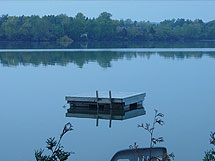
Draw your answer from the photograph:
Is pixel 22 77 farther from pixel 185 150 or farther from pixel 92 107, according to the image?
pixel 185 150

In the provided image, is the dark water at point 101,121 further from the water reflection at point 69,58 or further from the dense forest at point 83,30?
the dense forest at point 83,30

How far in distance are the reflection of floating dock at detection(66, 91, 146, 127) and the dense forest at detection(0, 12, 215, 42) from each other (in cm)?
7669

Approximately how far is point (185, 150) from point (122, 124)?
10.9ft

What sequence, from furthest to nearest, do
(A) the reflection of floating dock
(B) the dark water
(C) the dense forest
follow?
(C) the dense forest, (A) the reflection of floating dock, (B) the dark water

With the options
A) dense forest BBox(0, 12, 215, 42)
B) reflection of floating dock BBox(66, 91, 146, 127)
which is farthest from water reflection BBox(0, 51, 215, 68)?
dense forest BBox(0, 12, 215, 42)

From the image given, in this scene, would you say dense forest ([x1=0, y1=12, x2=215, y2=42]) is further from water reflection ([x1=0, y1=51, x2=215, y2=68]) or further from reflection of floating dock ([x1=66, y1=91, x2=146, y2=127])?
reflection of floating dock ([x1=66, y1=91, x2=146, y2=127])

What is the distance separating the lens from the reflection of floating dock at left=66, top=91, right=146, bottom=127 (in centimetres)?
1422

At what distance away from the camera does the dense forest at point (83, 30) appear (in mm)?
91188

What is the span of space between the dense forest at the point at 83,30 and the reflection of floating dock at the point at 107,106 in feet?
252

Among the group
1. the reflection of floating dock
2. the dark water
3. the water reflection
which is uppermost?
the reflection of floating dock

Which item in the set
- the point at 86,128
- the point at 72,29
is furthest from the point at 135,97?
the point at 72,29

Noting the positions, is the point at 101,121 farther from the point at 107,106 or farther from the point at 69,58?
the point at 69,58

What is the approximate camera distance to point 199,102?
16.6m

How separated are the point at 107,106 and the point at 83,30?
261ft
